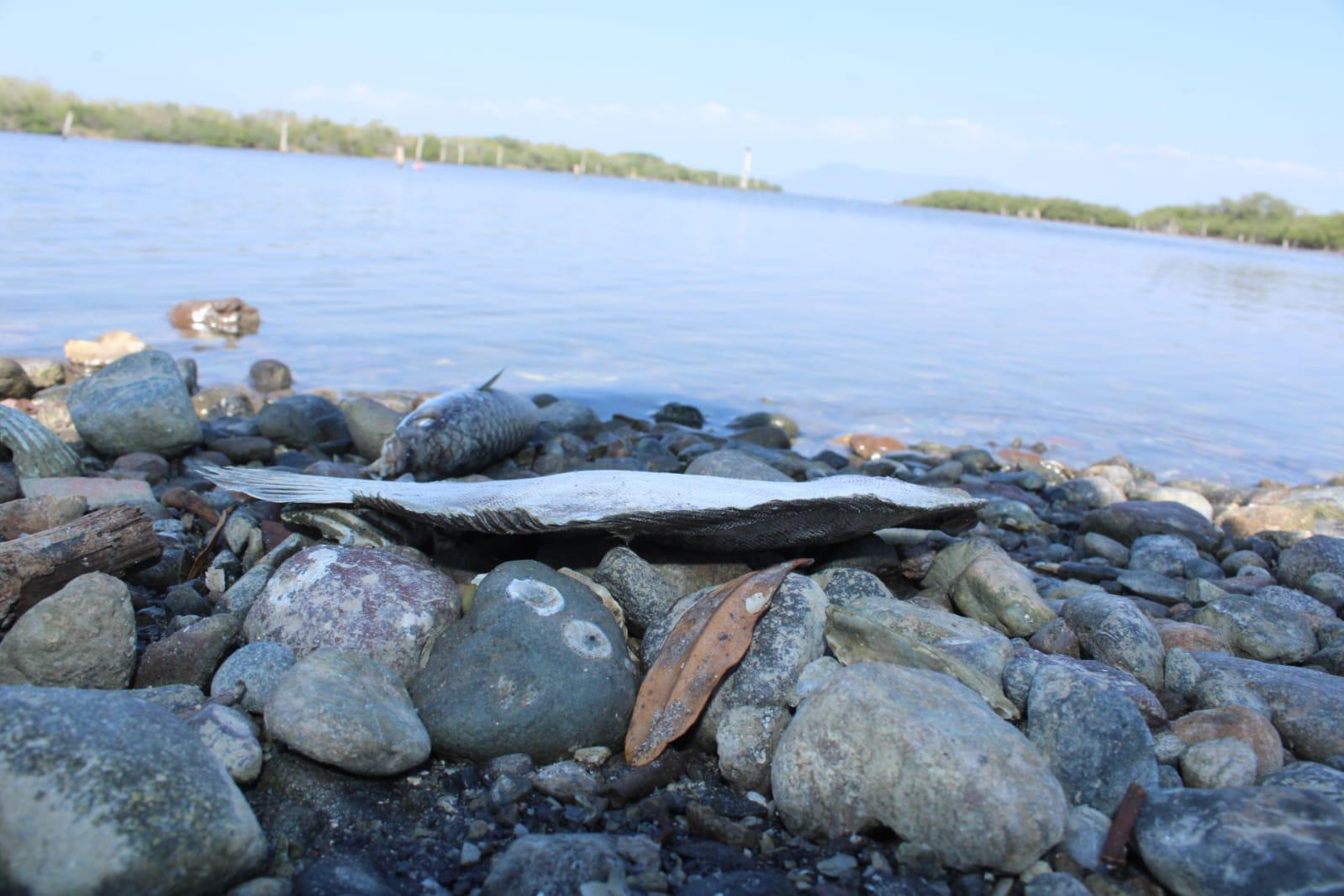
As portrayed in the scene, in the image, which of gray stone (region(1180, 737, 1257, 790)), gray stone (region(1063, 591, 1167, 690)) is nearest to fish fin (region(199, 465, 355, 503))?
gray stone (region(1063, 591, 1167, 690))

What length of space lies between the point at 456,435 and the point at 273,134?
94252mm

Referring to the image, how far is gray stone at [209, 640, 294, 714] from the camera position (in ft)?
9.48

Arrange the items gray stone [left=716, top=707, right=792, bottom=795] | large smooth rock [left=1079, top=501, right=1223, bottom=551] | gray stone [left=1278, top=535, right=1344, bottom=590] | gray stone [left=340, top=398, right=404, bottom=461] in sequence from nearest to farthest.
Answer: gray stone [left=716, top=707, right=792, bottom=795] < gray stone [left=1278, top=535, right=1344, bottom=590] < large smooth rock [left=1079, top=501, right=1223, bottom=551] < gray stone [left=340, top=398, right=404, bottom=461]

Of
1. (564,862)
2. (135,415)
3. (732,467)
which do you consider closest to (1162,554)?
(732,467)

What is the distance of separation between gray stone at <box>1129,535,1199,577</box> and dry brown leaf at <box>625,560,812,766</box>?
10.7 feet

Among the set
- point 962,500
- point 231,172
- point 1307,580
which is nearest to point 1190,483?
point 1307,580

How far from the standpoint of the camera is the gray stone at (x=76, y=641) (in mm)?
2914

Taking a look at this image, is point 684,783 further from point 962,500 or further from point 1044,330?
point 1044,330

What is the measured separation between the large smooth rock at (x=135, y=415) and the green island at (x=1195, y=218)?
102 metres

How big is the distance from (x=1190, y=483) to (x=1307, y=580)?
14.5 feet

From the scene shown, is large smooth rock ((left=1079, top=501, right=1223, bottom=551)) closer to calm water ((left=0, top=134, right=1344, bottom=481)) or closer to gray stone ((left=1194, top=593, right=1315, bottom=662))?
gray stone ((left=1194, top=593, right=1315, bottom=662))

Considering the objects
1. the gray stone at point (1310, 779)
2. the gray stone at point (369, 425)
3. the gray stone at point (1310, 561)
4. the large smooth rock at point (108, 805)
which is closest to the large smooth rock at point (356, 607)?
the large smooth rock at point (108, 805)

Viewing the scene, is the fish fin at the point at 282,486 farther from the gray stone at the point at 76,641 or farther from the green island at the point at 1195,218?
the green island at the point at 1195,218

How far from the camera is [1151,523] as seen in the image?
20.0ft
